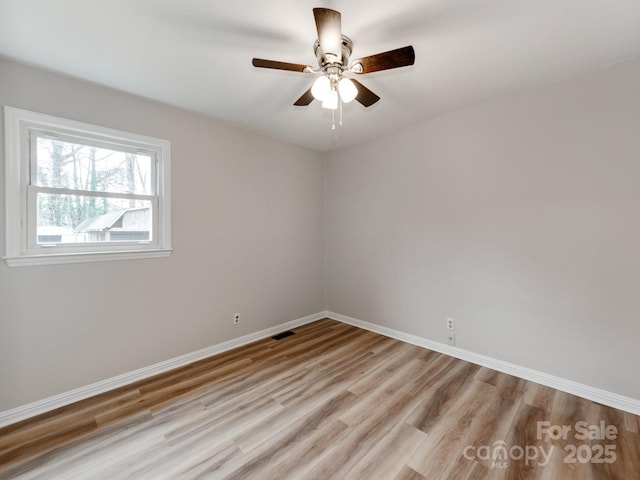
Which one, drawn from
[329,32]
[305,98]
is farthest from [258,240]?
[329,32]

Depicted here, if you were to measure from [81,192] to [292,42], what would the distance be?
2035 millimetres

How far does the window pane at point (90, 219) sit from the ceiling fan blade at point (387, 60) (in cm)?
224

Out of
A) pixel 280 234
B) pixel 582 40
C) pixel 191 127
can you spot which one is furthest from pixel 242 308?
pixel 582 40

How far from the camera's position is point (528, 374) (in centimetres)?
240

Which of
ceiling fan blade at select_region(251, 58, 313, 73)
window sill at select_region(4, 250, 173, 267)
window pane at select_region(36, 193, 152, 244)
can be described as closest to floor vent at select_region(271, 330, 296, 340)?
window sill at select_region(4, 250, 173, 267)

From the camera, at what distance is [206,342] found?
2881 mm

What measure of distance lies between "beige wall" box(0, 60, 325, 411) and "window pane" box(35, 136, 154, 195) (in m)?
0.23

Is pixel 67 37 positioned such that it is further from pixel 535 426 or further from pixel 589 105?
pixel 535 426

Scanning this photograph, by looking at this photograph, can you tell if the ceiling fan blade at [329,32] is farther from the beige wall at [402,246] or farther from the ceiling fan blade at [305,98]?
the beige wall at [402,246]

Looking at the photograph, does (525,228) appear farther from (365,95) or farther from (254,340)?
(254,340)

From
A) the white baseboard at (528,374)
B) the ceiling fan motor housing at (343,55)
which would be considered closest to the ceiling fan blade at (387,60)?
the ceiling fan motor housing at (343,55)

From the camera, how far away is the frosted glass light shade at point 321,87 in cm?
164

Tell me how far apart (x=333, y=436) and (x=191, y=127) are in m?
3.01

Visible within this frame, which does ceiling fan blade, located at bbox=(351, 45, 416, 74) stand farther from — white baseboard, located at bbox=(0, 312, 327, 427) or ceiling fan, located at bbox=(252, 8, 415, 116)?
white baseboard, located at bbox=(0, 312, 327, 427)
